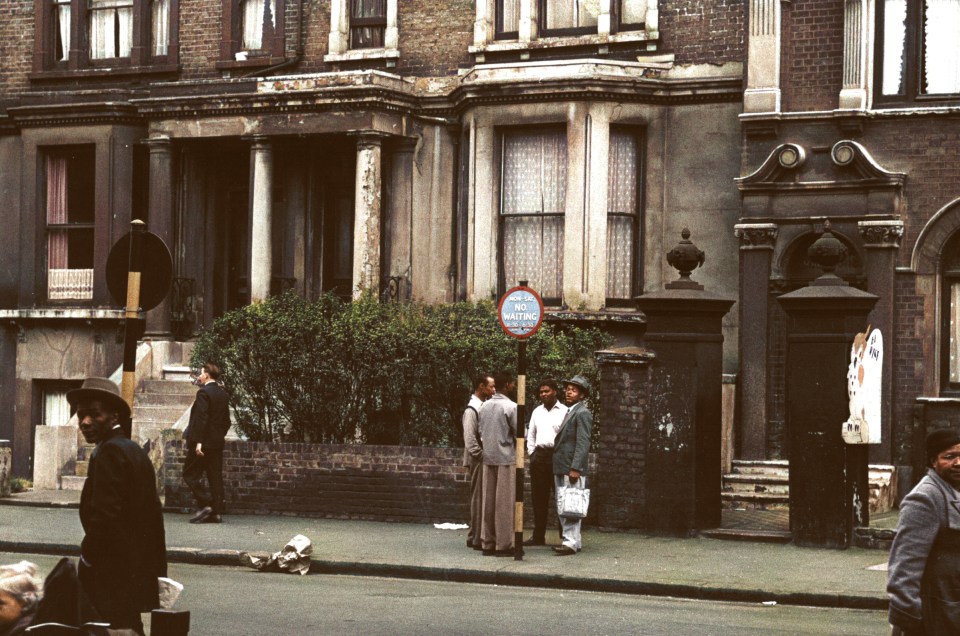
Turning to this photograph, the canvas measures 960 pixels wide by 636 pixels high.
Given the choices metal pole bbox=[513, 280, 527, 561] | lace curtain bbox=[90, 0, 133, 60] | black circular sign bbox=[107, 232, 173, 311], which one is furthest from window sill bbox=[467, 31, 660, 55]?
black circular sign bbox=[107, 232, 173, 311]

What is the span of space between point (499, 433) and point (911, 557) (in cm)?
886

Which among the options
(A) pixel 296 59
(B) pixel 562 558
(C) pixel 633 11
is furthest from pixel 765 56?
(B) pixel 562 558

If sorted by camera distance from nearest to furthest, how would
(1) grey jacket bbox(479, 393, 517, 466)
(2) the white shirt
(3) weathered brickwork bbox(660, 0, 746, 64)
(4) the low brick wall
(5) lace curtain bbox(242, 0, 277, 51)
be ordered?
(1) grey jacket bbox(479, 393, 517, 466)
(2) the white shirt
(4) the low brick wall
(3) weathered brickwork bbox(660, 0, 746, 64)
(5) lace curtain bbox(242, 0, 277, 51)

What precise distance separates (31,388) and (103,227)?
286 centimetres

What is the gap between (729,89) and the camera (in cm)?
2225

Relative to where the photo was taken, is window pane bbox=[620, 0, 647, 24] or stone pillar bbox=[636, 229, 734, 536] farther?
window pane bbox=[620, 0, 647, 24]

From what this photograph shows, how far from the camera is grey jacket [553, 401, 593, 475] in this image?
52.2 ft

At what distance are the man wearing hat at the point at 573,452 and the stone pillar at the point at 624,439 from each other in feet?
3.24

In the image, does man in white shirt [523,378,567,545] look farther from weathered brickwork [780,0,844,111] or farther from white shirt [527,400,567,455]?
Answer: weathered brickwork [780,0,844,111]

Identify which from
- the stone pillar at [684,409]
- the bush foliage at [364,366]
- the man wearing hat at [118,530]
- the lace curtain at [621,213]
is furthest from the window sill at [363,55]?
the man wearing hat at [118,530]

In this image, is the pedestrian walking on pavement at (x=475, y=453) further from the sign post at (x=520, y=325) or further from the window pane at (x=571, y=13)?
the window pane at (x=571, y=13)

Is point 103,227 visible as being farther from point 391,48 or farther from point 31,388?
point 391,48

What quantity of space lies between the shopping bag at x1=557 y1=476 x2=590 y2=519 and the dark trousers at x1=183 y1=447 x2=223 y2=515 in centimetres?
459

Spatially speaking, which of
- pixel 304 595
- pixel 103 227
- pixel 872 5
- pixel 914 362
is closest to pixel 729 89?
pixel 872 5
